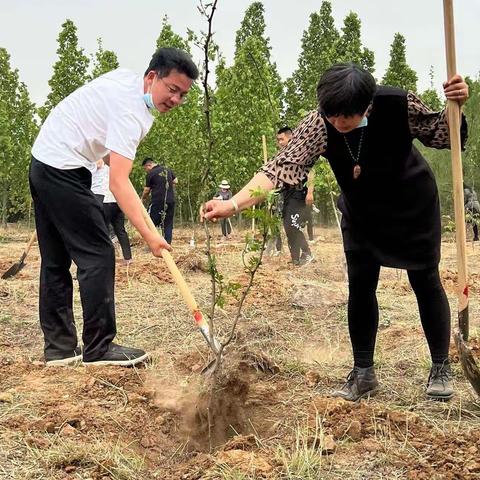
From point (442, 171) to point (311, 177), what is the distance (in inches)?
438

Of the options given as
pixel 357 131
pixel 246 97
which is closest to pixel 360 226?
pixel 357 131

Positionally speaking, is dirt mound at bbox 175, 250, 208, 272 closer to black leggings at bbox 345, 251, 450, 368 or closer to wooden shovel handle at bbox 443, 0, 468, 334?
black leggings at bbox 345, 251, 450, 368

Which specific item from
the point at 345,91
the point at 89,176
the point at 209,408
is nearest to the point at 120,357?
the point at 209,408

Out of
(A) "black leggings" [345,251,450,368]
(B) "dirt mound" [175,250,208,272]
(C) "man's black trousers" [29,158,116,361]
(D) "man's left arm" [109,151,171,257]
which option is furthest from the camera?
(B) "dirt mound" [175,250,208,272]

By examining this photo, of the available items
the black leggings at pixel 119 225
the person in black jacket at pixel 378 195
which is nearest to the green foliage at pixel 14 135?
the black leggings at pixel 119 225

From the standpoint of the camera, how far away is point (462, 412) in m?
2.79

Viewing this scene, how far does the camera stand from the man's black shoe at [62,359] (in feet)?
12.0

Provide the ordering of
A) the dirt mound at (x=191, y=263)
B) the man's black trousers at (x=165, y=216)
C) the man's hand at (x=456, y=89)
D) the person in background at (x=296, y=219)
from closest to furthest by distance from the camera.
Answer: the man's hand at (x=456, y=89) → the dirt mound at (x=191, y=263) → the person in background at (x=296, y=219) → the man's black trousers at (x=165, y=216)

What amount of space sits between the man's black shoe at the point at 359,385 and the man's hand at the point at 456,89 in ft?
4.22

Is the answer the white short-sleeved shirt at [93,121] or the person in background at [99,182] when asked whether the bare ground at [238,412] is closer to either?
the white short-sleeved shirt at [93,121]

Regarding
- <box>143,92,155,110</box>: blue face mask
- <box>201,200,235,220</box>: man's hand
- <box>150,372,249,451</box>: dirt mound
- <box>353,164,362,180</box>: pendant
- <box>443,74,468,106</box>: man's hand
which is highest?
<box>143,92,155,110</box>: blue face mask

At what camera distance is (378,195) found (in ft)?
9.68

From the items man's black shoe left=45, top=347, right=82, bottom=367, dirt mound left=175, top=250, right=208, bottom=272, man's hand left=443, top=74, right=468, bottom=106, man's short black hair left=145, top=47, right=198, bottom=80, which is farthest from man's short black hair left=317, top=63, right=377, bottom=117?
dirt mound left=175, top=250, right=208, bottom=272

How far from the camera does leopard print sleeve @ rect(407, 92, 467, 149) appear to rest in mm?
2844
